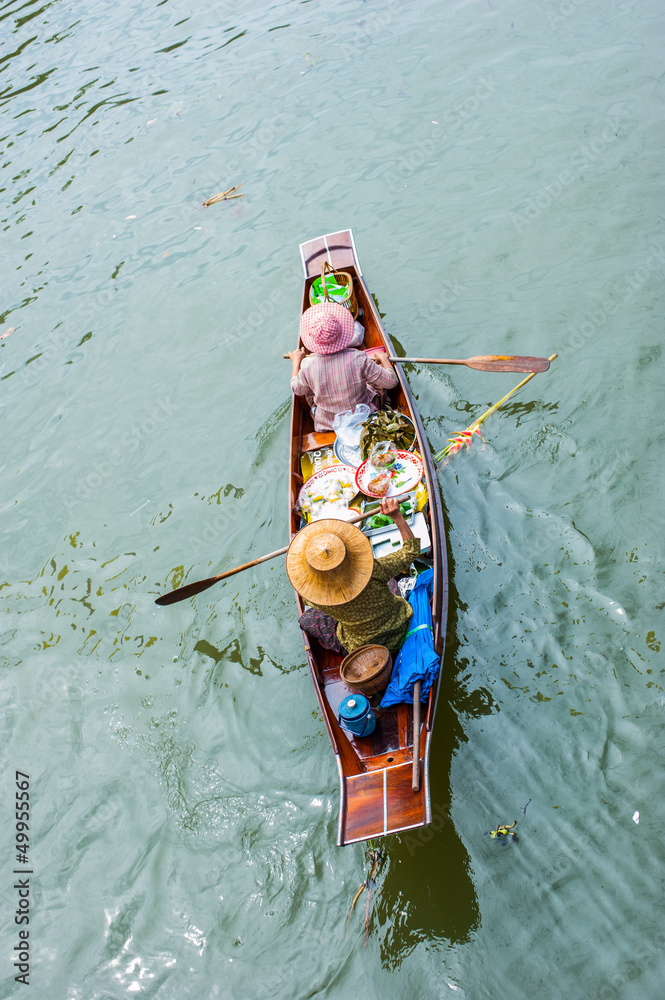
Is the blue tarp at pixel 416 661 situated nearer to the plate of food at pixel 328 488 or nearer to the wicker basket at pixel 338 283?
the plate of food at pixel 328 488

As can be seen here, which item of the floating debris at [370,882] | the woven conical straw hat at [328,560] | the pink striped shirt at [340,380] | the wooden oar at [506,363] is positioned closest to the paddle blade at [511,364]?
the wooden oar at [506,363]

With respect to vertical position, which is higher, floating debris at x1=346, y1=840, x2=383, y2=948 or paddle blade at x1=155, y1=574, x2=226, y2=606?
paddle blade at x1=155, y1=574, x2=226, y2=606

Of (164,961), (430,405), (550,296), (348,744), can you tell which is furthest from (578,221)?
(164,961)

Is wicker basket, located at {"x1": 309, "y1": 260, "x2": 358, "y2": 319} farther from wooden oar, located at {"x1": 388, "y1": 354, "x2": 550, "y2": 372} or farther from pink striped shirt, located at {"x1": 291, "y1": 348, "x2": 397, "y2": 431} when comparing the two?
pink striped shirt, located at {"x1": 291, "y1": 348, "x2": 397, "y2": 431}

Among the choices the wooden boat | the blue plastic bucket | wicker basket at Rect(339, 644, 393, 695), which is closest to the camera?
the wooden boat

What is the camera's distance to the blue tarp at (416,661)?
4.07 m

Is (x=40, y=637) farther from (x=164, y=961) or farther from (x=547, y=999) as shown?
(x=547, y=999)

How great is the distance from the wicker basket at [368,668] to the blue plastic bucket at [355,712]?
0.10 meters

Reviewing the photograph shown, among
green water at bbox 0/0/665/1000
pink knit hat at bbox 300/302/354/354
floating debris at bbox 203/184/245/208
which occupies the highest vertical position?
floating debris at bbox 203/184/245/208

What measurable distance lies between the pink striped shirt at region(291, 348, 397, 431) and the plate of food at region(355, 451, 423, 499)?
26.2 inches

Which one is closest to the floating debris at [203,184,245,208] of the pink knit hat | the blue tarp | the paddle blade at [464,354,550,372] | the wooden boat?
the pink knit hat

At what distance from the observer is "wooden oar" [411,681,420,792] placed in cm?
360

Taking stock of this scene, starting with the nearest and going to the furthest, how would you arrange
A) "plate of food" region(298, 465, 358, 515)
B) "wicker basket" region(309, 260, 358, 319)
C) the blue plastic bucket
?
1. the blue plastic bucket
2. "plate of food" region(298, 465, 358, 515)
3. "wicker basket" region(309, 260, 358, 319)

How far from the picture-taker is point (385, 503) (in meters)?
4.60
